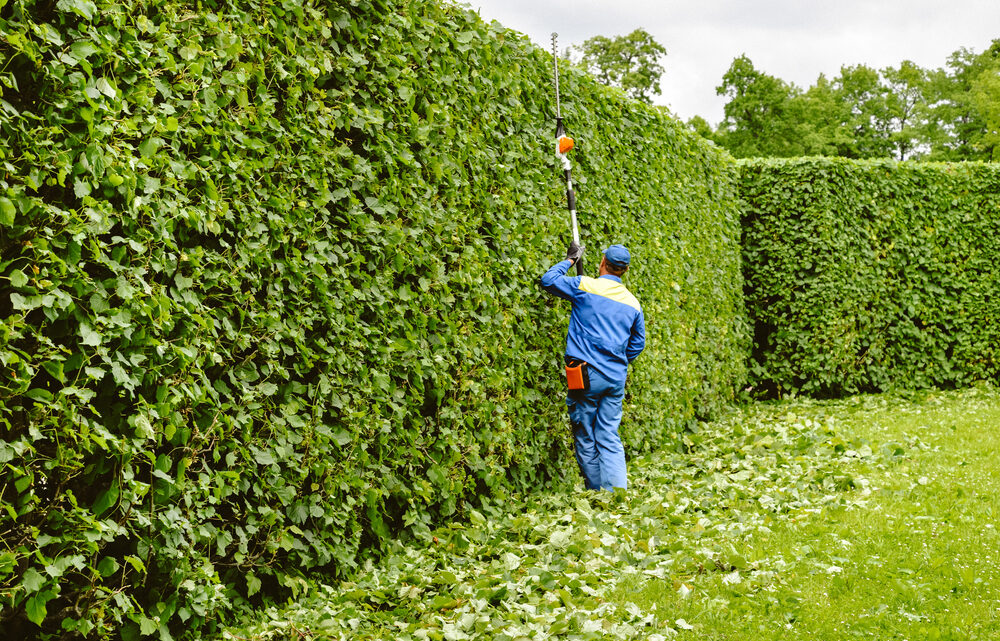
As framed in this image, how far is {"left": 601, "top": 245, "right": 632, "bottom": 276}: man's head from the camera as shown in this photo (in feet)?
22.2

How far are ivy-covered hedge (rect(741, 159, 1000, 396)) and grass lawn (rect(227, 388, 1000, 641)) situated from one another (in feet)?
16.4

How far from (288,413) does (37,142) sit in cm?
177

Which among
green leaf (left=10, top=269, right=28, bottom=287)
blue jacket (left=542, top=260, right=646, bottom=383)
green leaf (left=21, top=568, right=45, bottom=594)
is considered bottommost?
green leaf (left=21, top=568, right=45, bottom=594)

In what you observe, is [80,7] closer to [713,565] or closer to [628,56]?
[713,565]

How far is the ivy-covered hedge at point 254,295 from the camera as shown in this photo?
291 cm

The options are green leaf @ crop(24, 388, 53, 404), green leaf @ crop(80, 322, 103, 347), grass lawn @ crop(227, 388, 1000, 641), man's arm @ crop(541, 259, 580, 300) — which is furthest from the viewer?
man's arm @ crop(541, 259, 580, 300)

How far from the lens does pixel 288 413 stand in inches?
161

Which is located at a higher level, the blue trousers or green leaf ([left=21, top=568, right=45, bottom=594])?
green leaf ([left=21, top=568, right=45, bottom=594])

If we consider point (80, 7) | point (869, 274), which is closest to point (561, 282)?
point (80, 7)

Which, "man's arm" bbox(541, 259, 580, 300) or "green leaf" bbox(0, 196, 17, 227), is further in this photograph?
"man's arm" bbox(541, 259, 580, 300)

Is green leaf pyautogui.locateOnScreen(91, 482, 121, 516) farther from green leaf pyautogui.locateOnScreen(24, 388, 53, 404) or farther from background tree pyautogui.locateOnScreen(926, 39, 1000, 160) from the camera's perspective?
background tree pyautogui.locateOnScreen(926, 39, 1000, 160)

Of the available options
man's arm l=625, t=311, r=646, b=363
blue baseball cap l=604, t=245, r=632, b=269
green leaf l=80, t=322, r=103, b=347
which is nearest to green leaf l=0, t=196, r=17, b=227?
green leaf l=80, t=322, r=103, b=347

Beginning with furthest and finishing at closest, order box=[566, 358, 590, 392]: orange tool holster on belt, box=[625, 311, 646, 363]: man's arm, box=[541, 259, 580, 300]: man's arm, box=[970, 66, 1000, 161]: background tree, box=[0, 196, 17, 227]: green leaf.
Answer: box=[970, 66, 1000, 161]: background tree → box=[625, 311, 646, 363]: man's arm → box=[566, 358, 590, 392]: orange tool holster on belt → box=[541, 259, 580, 300]: man's arm → box=[0, 196, 17, 227]: green leaf

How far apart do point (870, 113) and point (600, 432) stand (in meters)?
47.6
